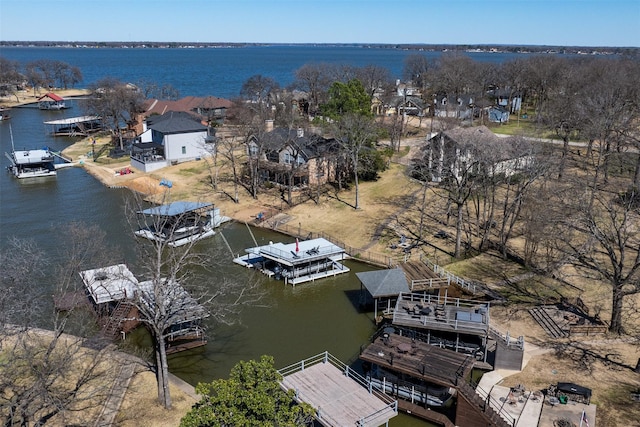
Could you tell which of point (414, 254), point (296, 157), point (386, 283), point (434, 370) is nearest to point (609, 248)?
point (386, 283)

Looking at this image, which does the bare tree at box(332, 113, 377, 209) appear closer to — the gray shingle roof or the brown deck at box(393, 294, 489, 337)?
the gray shingle roof

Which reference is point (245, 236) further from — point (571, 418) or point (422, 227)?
point (571, 418)

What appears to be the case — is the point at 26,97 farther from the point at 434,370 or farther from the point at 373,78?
the point at 434,370

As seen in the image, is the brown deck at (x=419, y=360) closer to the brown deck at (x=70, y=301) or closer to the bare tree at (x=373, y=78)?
the brown deck at (x=70, y=301)

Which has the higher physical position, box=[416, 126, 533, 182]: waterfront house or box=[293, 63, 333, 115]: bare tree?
box=[293, 63, 333, 115]: bare tree

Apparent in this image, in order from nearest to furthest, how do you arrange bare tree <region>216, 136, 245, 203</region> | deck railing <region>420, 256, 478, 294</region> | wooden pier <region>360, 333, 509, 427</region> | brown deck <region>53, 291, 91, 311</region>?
wooden pier <region>360, 333, 509, 427</region>, brown deck <region>53, 291, 91, 311</region>, deck railing <region>420, 256, 478, 294</region>, bare tree <region>216, 136, 245, 203</region>

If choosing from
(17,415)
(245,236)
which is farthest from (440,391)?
(245,236)

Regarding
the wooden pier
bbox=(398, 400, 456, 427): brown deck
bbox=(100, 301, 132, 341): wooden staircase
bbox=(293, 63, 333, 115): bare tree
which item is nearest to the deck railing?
the wooden pier
